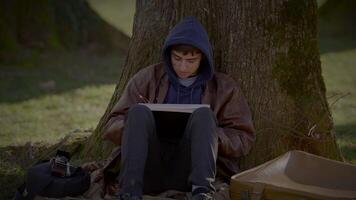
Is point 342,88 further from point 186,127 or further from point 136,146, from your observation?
point 136,146

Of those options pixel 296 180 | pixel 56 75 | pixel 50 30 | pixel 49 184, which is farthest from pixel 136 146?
pixel 50 30

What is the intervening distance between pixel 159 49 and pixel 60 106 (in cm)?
403

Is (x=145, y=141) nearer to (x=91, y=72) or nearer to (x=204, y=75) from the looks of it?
(x=204, y=75)

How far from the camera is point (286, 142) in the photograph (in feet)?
15.7

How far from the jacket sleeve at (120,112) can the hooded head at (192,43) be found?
0.28 metres

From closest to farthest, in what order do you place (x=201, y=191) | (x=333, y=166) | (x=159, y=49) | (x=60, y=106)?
(x=201, y=191), (x=333, y=166), (x=159, y=49), (x=60, y=106)

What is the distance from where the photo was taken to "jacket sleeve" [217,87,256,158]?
427 centimetres

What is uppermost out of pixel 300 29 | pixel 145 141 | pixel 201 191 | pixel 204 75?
pixel 300 29

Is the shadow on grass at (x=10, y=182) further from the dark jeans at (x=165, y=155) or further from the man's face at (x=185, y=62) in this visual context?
the man's face at (x=185, y=62)

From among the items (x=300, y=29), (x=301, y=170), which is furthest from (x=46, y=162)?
(x=300, y=29)

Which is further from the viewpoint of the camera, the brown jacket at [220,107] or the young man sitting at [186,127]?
the brown jacket at [220,107]

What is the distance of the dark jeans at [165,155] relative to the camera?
12.6 ft

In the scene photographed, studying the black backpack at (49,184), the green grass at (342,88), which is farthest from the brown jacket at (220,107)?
the green grass at (342,88)

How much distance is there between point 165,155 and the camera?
4320mm
